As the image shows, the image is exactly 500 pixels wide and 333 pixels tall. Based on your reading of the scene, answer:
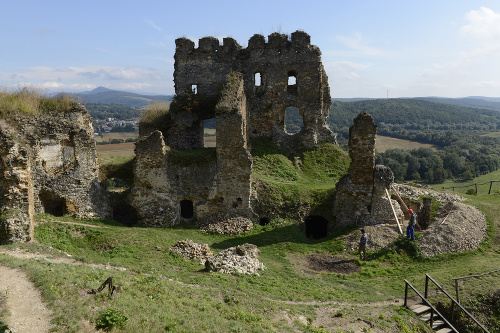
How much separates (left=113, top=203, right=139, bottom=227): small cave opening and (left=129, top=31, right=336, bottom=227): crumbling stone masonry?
107 centimetres

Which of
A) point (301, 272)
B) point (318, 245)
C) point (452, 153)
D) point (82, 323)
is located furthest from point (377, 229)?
point (452, 153)

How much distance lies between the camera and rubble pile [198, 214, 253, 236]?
18.7 meters

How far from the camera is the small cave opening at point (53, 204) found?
17484mm

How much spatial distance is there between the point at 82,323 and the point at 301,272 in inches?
360

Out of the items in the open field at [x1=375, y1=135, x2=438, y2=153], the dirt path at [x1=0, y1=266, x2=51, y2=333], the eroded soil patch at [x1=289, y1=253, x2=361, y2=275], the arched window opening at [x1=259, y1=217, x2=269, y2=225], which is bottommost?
the open field at [x1=375, y1=135, x2=438, y2=153]

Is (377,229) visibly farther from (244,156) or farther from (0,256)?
(0,256)

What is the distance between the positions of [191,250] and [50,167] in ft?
26.2

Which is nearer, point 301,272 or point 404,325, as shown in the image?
point 404,325

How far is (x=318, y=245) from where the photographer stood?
1753 cm

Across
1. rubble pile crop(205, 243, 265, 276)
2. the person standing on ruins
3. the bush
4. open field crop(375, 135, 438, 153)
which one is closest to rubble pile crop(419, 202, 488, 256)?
the person standing on ruins

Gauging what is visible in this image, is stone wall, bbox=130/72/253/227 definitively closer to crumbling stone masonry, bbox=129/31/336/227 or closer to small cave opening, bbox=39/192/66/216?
crumbling stone masonry, bbox=129/31/336/227

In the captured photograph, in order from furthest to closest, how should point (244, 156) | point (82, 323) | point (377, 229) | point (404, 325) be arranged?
point (244, 156) < point (377, 229) < point (404, 325) < point (82, 323)

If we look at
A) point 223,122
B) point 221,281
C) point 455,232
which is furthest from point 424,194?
point 221,281

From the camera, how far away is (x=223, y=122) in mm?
18891
